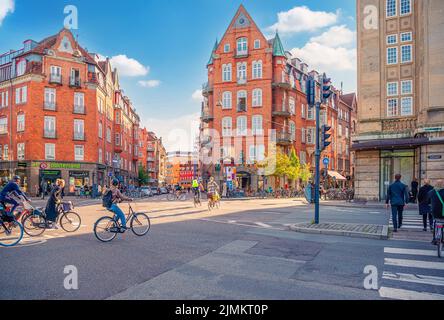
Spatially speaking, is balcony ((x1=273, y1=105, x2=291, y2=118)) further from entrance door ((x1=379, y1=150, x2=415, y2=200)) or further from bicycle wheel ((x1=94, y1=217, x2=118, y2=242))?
bicycle wheel ((x1=94, y1=217, x2=118, y2=242))

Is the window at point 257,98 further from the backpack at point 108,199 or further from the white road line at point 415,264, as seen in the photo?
the white road line at point 415,264

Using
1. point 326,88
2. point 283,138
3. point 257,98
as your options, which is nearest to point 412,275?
point 326,88

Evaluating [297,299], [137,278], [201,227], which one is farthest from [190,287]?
[201,227]

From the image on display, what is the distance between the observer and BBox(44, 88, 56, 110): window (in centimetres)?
3944

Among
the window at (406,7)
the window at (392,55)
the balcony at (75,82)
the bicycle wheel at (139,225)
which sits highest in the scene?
the window at (406,7)

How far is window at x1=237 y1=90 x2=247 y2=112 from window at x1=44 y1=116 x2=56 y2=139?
22.2 metres

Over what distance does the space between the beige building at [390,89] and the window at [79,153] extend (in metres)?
30.9

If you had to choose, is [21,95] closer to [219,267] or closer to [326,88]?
[326,88]

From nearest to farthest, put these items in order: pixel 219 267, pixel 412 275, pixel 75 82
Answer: pixel 412 275 < pixel 219 267 < pixel 75 82

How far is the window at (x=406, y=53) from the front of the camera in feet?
79.5

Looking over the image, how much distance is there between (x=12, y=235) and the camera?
367 inches

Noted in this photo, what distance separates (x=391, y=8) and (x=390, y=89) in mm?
5807

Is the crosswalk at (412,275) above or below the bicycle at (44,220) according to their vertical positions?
below

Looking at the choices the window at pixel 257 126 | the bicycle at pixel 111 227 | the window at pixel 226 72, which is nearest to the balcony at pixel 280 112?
the window at pixel 257 126
